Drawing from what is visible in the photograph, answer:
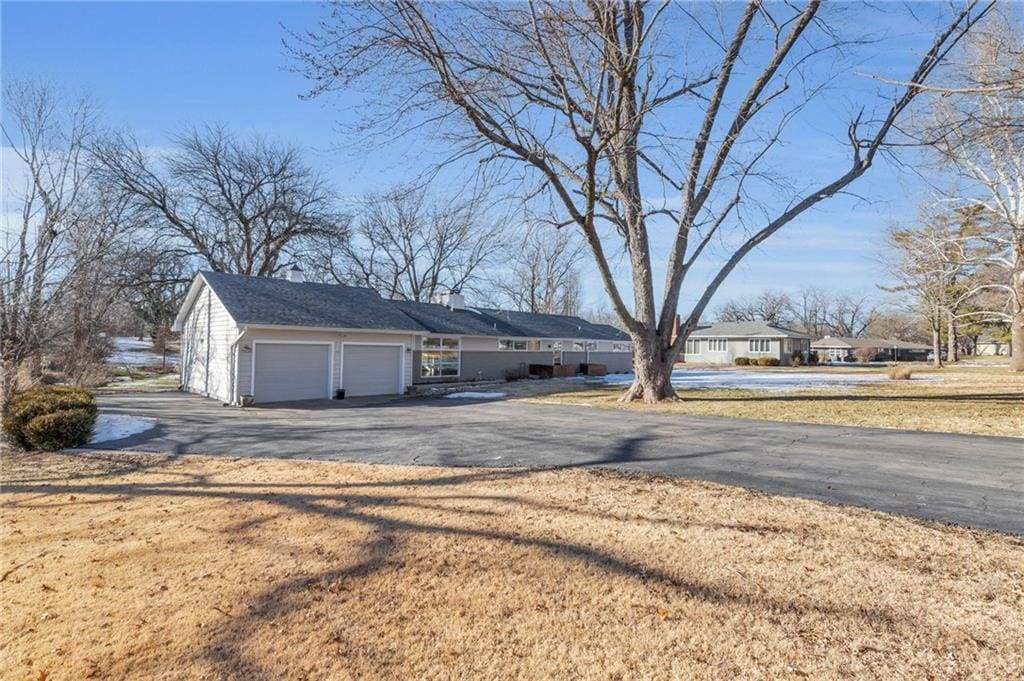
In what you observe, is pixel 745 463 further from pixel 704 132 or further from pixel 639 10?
pixel 704 132

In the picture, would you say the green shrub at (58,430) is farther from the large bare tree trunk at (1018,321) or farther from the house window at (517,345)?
the large bare tree trunk at (1018,321)

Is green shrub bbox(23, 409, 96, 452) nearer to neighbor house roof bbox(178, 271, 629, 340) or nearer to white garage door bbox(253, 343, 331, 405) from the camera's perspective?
neighbor house roof bbox(178, 271, 629, 340)

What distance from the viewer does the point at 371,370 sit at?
19766mm

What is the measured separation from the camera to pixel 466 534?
183 inches

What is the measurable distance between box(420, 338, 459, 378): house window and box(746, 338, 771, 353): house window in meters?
32.4

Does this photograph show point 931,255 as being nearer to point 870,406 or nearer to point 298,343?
point 870,406

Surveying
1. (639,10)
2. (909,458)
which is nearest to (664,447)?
(909,458)

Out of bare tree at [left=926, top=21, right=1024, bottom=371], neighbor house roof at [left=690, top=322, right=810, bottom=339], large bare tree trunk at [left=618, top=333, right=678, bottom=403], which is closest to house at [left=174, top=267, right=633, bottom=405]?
large bare tree trunk at [left=618, top=333, right=678, bottom=403]

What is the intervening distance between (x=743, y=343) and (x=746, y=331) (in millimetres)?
1105

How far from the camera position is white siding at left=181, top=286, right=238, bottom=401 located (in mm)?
16969

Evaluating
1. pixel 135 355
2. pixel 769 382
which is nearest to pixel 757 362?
pixel 769 382

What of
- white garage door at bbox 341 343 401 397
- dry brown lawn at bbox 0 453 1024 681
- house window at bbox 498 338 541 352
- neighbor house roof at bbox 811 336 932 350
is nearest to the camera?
dry brown lawn at bbox 0 453 1024 681

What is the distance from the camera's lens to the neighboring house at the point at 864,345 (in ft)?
192

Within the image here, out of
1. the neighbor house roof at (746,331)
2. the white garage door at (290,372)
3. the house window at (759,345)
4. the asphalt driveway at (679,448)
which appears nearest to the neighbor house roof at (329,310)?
the white garage door at (290,372)
